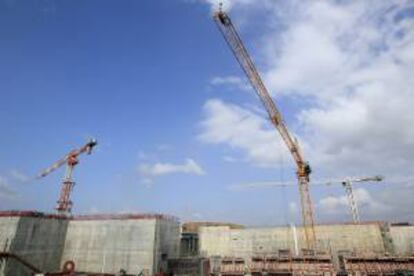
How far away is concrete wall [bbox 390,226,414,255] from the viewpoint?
5481cm

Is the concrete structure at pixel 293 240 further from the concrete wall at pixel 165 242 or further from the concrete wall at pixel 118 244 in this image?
the concrete wall at pixel 118 244

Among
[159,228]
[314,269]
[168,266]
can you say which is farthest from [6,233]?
[314,269]

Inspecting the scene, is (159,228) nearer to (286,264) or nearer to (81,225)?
(81,225)

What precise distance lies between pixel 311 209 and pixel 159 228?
33672mm

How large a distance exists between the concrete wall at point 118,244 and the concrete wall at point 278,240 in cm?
1970

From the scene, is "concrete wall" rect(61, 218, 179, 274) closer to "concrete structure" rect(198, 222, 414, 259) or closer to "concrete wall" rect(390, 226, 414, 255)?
"concrete structure" rect(198, 222, 414, 259)

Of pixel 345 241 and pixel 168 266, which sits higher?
pixel 345 241

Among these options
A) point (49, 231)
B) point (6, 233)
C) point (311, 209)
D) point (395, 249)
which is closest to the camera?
point (6, 233)

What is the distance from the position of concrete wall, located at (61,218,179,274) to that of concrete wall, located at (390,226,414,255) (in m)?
41.7

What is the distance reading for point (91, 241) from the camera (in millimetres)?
43719

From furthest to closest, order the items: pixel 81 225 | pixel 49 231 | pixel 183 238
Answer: pixel 183 238 < pixel 81 225 < pixel 49 231

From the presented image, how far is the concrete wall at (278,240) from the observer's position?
183ft

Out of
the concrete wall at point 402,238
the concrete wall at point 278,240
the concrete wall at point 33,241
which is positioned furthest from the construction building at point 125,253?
the concrete wall at point 278,240

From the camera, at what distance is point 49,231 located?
41656mm
